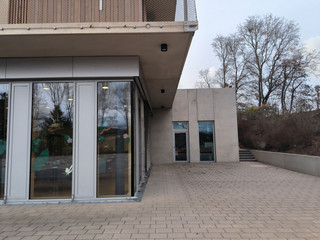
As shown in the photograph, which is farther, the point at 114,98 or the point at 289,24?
the point at 289,24

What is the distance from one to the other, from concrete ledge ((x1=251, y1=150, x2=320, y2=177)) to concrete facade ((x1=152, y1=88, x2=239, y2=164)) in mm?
1775

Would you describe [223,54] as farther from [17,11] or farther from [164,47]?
[17,11]

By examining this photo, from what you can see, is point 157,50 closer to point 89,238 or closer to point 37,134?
point 37,134

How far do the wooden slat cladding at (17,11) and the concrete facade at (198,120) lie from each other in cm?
987

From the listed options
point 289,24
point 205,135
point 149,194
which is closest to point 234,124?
point 205,135

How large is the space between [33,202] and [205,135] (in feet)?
34.6

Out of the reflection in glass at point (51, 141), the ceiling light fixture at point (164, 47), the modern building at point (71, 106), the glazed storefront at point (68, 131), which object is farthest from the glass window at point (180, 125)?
the ceiling light fixture at point (164, 47)

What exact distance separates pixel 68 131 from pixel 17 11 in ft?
9.20

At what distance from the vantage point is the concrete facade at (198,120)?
45.5 feet

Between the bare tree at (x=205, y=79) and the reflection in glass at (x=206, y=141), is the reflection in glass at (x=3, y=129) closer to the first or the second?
the reflection in glass at (x=206, y=141)

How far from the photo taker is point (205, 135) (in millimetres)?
14078

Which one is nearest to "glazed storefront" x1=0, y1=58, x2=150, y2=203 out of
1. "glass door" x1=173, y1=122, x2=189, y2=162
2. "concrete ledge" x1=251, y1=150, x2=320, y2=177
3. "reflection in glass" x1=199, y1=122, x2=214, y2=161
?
"concrete ledge" x1=251, y1=150, x2=320, y2=177

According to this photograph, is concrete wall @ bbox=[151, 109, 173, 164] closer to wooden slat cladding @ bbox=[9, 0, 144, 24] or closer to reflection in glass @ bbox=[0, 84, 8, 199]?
reflection in glass @ bbox=[0, 84, 8, 199]

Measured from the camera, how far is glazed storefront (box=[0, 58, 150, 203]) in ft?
17.4
